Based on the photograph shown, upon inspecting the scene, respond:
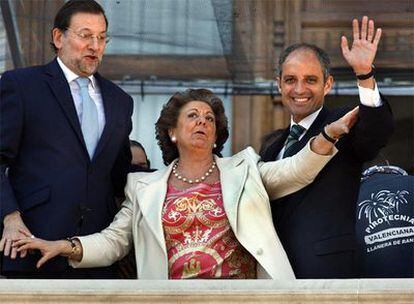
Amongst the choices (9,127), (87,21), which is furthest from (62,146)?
(87,21)

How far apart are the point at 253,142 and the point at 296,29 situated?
5.21ft

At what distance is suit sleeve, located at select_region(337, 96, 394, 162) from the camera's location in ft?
18.3

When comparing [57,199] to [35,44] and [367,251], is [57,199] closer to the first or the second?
[367,251]

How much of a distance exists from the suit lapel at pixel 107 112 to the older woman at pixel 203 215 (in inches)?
8.4

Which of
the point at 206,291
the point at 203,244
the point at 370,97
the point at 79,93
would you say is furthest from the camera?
the point at 79,93

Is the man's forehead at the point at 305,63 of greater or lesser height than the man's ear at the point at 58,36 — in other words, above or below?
below

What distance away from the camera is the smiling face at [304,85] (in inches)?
233

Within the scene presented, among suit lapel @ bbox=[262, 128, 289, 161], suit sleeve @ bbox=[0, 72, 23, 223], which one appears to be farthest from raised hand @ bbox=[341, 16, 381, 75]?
suit sleeve @ bbox=[0, 72, 23, 223]

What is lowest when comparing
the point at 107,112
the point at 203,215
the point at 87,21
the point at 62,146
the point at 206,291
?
the point at 206,291

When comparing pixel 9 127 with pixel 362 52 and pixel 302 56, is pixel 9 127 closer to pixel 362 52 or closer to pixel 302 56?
pixel 302 56

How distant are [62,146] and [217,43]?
2.77 meters

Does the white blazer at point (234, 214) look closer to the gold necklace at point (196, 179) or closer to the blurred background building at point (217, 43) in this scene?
the gold necklace at point (196, 179)

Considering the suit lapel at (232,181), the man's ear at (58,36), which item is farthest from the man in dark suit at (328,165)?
the man's ear at (58,36)

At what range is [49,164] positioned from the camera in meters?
5.90
